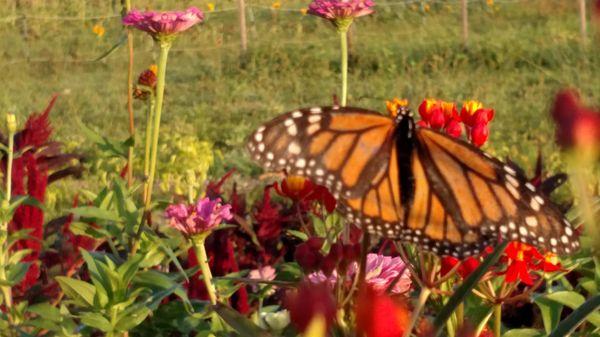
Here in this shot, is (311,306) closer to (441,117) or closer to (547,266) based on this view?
(547,266)

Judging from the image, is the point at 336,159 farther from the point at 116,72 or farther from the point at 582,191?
the point at 116,72

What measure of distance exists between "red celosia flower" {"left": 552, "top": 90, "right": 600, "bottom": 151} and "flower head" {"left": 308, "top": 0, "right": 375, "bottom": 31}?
131cm

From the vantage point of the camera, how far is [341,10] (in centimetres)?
175

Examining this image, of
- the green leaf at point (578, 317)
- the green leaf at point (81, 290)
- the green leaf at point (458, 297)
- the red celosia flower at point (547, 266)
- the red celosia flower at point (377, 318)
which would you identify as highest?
the red celosia flower at point (377, 318)

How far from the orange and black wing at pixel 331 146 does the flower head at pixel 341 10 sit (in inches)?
18.3

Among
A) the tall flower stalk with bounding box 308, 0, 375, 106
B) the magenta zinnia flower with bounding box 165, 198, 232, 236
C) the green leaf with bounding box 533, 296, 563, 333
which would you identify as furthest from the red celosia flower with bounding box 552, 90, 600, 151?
the tall flower stalk with bounding box 308, 0, 375, 106

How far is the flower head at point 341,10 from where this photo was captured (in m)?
1.74

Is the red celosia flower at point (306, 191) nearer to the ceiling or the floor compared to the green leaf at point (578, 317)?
nearer to the floor

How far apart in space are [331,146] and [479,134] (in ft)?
0.63

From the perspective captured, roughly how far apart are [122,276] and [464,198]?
0.54 metres

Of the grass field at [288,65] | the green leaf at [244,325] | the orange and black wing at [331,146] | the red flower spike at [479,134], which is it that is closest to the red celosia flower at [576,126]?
the green leaf at [244,325]

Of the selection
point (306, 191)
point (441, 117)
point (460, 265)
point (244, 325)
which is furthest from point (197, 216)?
point (244, 325)

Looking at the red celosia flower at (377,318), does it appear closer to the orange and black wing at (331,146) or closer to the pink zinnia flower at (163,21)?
the orange and black wing at (331,146)

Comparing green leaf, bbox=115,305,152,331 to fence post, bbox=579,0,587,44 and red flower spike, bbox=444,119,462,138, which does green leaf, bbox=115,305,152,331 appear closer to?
red flower spike, bbox=444,119,462,138
